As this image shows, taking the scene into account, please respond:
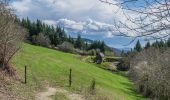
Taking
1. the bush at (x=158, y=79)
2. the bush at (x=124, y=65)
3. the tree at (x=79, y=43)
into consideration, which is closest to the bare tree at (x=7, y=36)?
the bush at (x=158, y=79)

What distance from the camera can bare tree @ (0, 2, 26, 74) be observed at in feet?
118

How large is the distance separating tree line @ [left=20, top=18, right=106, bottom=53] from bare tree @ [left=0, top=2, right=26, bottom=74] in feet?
267

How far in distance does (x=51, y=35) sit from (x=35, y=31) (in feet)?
20.1

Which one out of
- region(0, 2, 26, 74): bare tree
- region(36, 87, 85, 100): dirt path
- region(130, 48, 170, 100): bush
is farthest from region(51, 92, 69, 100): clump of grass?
region(130, 48, 170, 100): bush

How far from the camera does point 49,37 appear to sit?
147m

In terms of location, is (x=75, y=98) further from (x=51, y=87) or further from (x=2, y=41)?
(x=2, y=41)

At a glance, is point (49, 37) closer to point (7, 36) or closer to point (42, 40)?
point (42, 40)

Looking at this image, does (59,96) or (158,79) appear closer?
(59,96)

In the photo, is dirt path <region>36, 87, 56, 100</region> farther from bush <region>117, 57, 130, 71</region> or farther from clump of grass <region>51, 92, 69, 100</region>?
bush <region>117, 57, 130, 71</region>

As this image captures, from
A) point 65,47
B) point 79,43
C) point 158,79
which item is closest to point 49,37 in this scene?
point 65,47

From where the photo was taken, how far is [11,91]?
31344 millimetres

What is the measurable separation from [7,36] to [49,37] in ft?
362

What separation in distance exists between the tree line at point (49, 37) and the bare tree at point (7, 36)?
3205 inches

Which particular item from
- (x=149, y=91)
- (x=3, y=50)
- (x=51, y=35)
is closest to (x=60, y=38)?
(x=51, y=35)
